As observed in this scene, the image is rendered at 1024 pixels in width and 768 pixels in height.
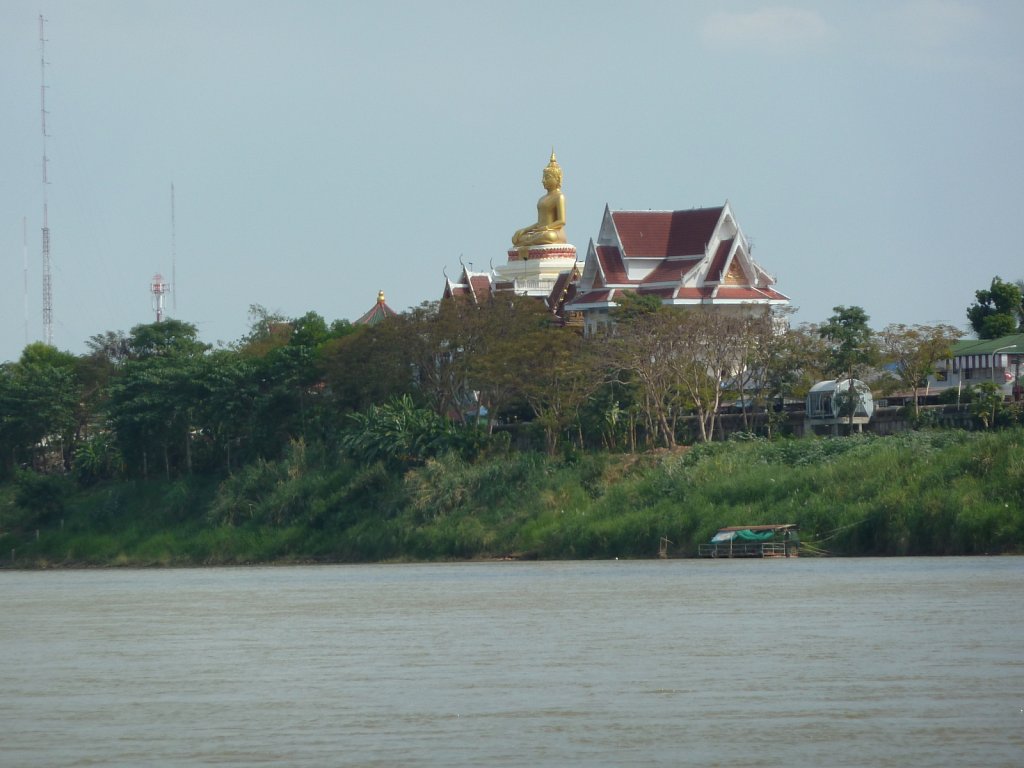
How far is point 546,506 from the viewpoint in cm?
4506

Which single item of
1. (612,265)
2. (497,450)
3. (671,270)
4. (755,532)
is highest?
(612,265)

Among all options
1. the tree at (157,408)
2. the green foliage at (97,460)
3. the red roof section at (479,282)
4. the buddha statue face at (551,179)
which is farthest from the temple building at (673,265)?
the green foliage at (97,460)

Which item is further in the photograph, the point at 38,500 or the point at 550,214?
the point at 550,214

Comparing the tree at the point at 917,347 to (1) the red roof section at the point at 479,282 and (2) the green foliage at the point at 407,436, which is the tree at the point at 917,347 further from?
(1) the red roof section at the point at 479,282

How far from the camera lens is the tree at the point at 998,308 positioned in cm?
6175

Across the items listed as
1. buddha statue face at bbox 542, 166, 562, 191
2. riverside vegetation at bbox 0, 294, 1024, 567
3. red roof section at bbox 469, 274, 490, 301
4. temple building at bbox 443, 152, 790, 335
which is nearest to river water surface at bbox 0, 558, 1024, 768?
riverside vegetation at bbox 0, 294, 1024, 567

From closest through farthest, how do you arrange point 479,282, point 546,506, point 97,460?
point 546,506
point 97,460
point 479,282

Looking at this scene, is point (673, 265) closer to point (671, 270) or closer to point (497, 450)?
point (671, 270)

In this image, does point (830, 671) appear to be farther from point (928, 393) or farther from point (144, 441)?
point (144, 441)

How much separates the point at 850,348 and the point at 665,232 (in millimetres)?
13624

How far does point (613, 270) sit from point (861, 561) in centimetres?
2417

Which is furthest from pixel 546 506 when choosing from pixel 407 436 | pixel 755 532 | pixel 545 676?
pixel 545 676

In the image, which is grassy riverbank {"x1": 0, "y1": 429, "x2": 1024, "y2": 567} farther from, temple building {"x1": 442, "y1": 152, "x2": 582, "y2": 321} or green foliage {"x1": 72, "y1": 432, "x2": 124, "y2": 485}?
temple building {"x1": 442, "y1": 152, "x2": 582, "y2": 321}

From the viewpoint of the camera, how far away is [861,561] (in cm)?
3550
